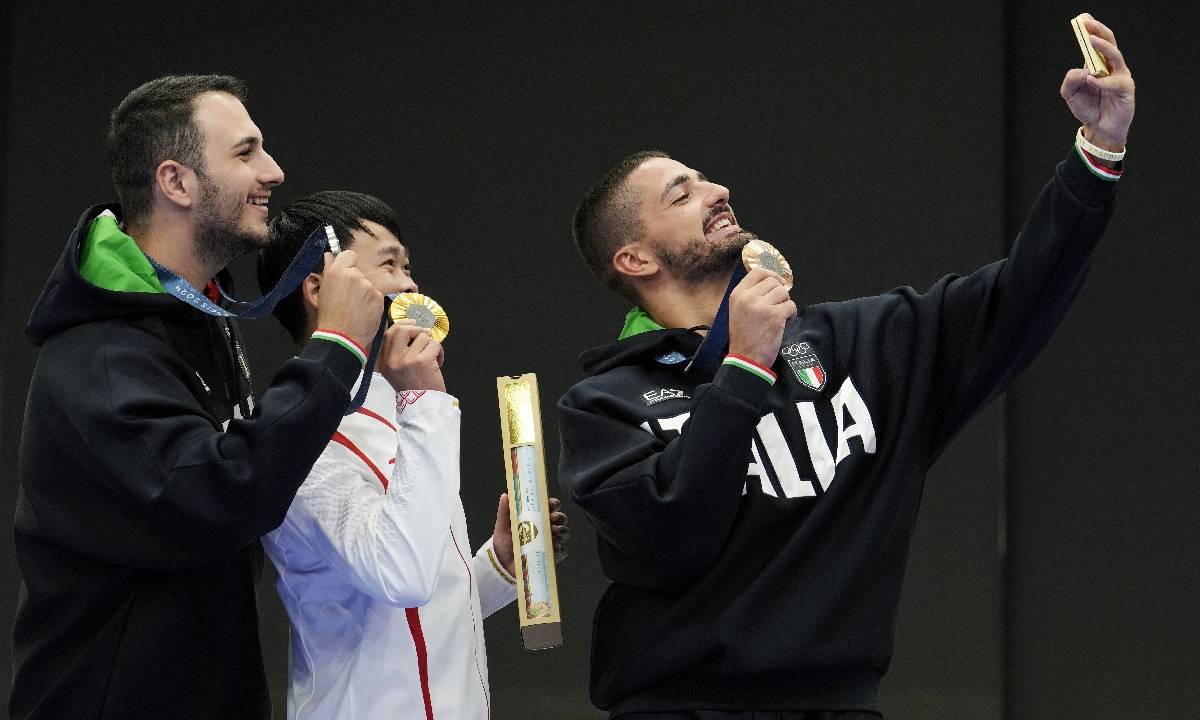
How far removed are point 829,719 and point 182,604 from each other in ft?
3.12

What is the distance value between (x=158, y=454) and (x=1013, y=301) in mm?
1278

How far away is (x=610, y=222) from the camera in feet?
8.55

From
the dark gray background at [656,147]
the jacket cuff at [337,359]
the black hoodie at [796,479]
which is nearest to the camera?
the jacket cuff at [337,359]

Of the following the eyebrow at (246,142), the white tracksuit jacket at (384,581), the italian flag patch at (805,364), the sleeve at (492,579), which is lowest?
the sleeve at (492,579)

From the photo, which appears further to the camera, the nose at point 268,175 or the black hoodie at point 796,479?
the nose at point 268,175

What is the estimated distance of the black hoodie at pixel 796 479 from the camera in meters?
1.94

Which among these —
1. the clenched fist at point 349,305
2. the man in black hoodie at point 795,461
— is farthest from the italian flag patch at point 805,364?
the clenched fist at point 349,305

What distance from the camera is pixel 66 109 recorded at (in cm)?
391

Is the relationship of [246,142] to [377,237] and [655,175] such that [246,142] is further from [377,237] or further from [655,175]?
[655,175]

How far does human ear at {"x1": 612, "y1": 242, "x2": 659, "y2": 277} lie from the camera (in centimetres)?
249

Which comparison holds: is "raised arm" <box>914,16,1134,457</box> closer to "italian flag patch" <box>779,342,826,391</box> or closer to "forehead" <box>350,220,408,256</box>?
"italian flag patch" <box>779,342,826,391</box>

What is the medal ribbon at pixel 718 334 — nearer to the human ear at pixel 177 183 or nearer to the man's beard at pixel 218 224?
the man's beard at pixel 218 224

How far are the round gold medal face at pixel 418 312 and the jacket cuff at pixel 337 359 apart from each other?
1.00 ft

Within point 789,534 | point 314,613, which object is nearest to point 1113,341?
point 789,534
